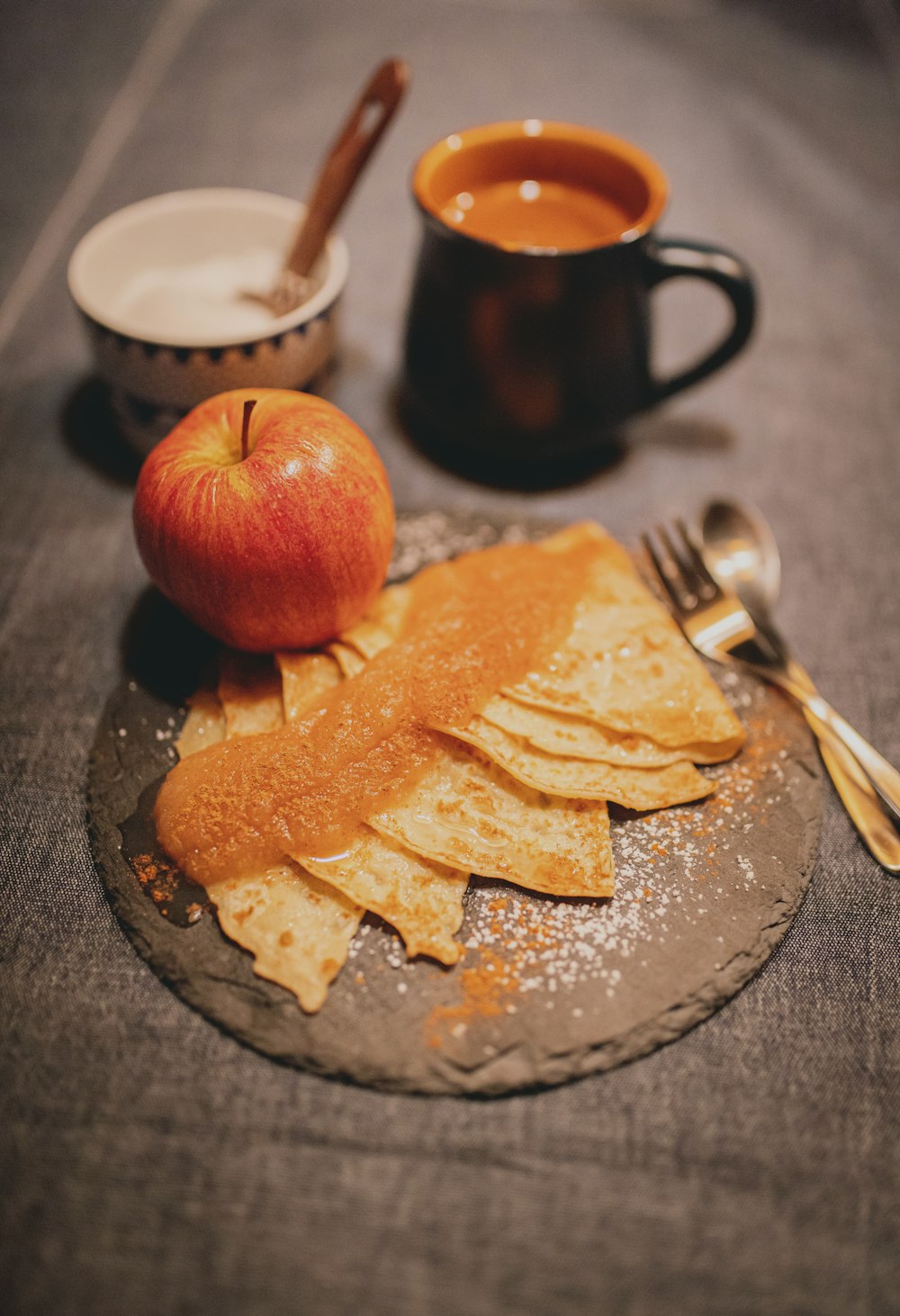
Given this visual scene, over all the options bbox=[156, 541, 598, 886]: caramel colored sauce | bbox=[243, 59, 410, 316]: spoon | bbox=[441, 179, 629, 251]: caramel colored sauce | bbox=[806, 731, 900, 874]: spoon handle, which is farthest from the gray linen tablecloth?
bbox=[441, 179, 629, 251]: caramel colored sauce

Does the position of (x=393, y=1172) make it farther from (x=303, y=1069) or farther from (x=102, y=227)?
(x=102, y=227)

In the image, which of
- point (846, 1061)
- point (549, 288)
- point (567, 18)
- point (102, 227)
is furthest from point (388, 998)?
point (567, 18)

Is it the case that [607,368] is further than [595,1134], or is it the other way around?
[607,368]

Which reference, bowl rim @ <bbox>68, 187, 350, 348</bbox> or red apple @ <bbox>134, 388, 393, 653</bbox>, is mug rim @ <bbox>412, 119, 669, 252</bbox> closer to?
bowl rim @ <bbox>68, 187, 350, 348</bbox>

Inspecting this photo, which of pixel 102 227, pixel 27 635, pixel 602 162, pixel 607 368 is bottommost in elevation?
pixel 27 635

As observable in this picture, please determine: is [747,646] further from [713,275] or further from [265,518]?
[265,518]

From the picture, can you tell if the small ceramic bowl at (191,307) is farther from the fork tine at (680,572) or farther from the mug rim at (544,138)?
the fork tine at (680,572)

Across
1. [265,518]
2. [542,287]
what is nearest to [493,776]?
[265,518]
